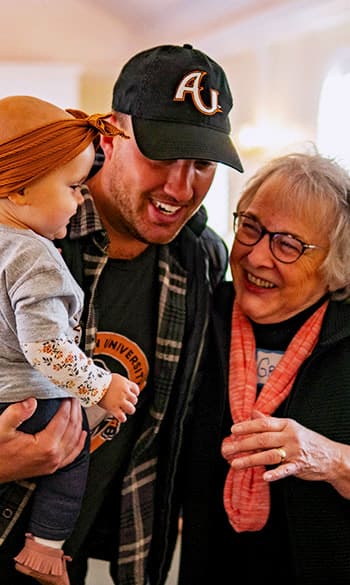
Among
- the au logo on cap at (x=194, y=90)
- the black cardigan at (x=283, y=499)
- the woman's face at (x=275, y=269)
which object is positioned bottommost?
the black cardigan at (x=283, y=499)

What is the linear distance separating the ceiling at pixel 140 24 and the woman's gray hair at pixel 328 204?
3259mm

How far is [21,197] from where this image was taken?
1.07 metres

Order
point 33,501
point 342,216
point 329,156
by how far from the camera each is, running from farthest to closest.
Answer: point 329,156, point 342,216, point 33,501

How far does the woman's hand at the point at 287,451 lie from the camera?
1304mm

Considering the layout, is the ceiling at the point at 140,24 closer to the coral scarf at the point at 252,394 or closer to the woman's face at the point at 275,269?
the woman's face at the point at 275,269

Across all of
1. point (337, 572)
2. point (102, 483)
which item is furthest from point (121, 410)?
point (337, 572)

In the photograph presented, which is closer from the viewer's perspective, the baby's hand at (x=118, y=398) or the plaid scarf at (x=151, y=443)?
the baby's hand at (x=118, y=398)

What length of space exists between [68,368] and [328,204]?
2.73 ft

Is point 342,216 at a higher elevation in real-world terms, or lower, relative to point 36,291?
higher

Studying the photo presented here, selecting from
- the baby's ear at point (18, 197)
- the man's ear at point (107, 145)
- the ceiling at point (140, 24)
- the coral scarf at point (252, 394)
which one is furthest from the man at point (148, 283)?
the ceiling at point (140, 24)

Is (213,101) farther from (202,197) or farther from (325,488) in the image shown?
(325,488)

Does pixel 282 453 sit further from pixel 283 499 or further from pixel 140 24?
pixel 140 24

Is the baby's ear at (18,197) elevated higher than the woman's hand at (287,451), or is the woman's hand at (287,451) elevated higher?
the baby's ear at (18,197)

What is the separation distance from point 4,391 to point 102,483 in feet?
1.76
